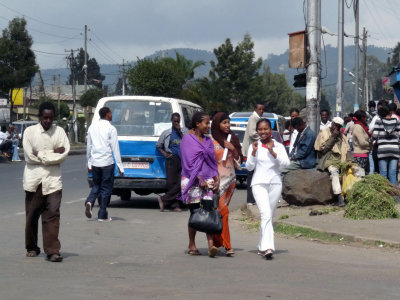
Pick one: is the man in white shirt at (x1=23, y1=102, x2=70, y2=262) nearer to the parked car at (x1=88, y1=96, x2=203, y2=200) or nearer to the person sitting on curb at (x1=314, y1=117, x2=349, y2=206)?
the parked car at (x1=88, y1=96, x2=203, y2=200)

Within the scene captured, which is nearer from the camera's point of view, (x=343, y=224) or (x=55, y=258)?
(x=55, y=258)

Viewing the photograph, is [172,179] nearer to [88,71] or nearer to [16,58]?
[16,58]

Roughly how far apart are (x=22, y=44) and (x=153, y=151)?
3693 cm

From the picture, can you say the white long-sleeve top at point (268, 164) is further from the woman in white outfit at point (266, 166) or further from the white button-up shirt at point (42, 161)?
the white button-up shirt at point (42, 161)

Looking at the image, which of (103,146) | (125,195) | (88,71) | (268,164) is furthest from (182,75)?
(88,71)

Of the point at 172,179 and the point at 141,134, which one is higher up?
the point at 141,134

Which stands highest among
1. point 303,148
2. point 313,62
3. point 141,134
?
point 313,62

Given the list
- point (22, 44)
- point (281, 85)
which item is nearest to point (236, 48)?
point (22, 44)

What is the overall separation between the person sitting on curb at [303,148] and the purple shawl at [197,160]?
5.27 meters

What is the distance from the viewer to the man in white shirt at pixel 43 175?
→ 9219mm

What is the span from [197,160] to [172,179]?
5.79 m

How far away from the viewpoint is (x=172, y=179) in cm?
1543

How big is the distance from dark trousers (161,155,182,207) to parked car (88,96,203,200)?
263 mm

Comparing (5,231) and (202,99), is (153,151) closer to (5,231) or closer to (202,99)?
(5,231)
